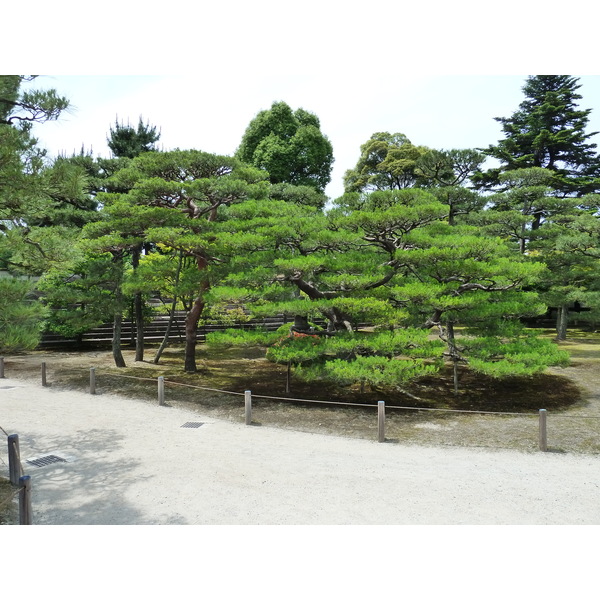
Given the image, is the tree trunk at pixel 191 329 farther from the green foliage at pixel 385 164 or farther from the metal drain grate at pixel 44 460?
the green foliage at pixel 385 164

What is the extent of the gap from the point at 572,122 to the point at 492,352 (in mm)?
22895

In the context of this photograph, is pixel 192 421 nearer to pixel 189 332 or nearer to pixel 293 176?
pixel 189 332

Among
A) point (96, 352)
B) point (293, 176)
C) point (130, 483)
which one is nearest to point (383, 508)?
point (130, 483)

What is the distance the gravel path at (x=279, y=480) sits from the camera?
4.67m

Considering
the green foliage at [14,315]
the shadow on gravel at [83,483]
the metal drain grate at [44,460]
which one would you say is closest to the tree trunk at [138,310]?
the shadow on gravel at [83,483]

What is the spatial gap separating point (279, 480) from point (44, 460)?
3.62 metres

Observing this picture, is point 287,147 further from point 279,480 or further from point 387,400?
point 279,480

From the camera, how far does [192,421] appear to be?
8352 mm

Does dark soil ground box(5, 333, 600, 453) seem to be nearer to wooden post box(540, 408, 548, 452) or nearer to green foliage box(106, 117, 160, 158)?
wooden post box(540, 408, 548, 452)

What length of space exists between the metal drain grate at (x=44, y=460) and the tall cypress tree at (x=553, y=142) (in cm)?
2543

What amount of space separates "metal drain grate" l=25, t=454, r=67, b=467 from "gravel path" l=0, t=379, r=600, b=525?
0.12m

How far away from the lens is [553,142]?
23922mm

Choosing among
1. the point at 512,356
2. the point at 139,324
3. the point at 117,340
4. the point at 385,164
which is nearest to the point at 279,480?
the point at 512,356

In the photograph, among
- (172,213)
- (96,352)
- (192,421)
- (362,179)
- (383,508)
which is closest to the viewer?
(383,508)
